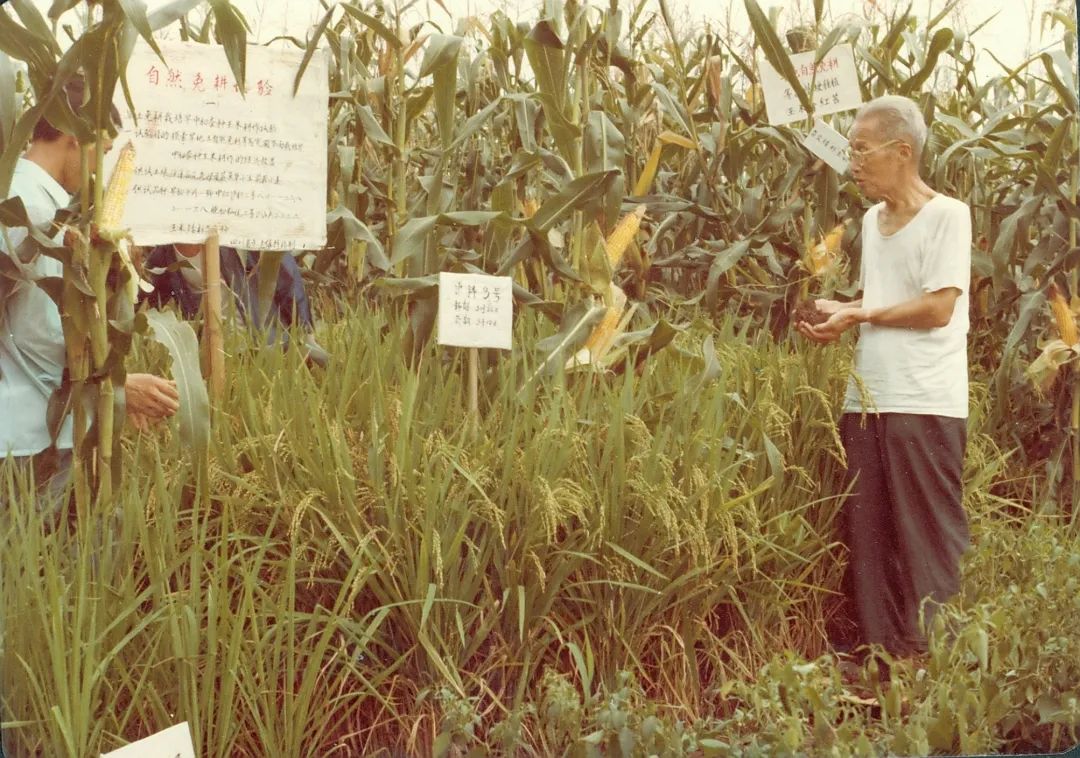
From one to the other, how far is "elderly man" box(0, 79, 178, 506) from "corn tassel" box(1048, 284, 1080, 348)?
242 cm

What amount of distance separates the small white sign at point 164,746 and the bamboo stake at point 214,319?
74 centimetres

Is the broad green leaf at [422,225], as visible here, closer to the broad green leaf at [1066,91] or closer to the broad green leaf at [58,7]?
the broad green leaf at [58,7]

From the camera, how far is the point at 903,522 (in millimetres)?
2889

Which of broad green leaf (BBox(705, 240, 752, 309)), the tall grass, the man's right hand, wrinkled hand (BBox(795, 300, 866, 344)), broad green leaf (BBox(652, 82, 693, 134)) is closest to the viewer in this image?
the tall grass

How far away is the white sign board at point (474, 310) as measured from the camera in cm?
247

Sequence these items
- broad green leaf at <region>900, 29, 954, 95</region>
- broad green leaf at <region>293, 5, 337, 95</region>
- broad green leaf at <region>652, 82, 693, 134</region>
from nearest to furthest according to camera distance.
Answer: broad green leaf at <region>293, 5, 337, 95</region>, broad green leaf at <region>900, 29, 954, 95</region>, broad green leaf at <region>652, 82, 693, 134</region>

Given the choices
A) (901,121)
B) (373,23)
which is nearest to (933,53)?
(901,121)

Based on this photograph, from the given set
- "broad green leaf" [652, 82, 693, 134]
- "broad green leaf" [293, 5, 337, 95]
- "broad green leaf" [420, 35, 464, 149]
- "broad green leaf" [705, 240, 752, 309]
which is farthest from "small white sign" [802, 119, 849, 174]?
"broad green leaf" [293, 5, 337, 95]

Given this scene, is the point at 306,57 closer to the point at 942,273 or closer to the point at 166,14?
the point at 166,14

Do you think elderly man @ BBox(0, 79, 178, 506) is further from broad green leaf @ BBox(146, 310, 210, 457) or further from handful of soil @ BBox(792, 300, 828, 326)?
handful of soil @ BBox(792, 300, 828, 326)

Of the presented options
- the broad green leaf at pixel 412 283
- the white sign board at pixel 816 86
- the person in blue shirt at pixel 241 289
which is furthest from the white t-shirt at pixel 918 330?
the person in blue shirt at pixel 241 289

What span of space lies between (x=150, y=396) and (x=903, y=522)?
194 cm

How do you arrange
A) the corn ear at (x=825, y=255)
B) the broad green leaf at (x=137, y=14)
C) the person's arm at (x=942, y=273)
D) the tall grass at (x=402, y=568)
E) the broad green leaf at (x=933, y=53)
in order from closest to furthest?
the broad green leaf at (x=137, y=14), the tall grass at (x=402, y=568), the person's arm at (x=942, y=273), the broad green leaf at (x=933, y=53), the corn ear at (x=825, y=255)

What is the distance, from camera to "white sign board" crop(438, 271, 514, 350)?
247 centimetres
